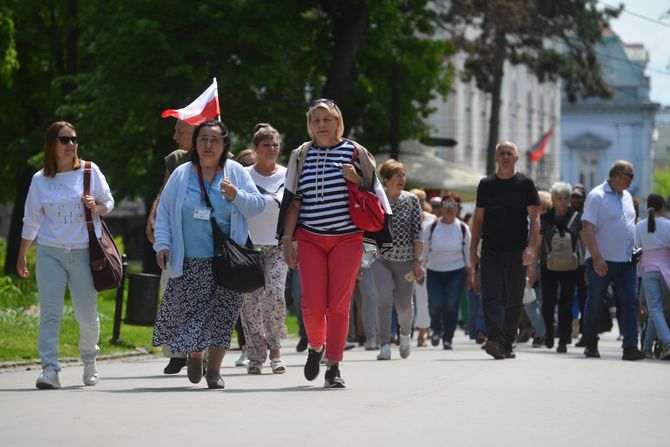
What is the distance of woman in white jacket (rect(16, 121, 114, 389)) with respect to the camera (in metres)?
10.1

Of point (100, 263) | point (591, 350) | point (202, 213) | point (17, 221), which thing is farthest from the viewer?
point (17, 221)

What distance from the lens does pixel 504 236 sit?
13.4 m

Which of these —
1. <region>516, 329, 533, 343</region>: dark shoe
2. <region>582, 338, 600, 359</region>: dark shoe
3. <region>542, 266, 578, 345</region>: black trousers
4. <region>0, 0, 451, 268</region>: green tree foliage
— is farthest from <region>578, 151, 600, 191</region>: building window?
<region>582, 338, 600, 359</region>: dark shoe

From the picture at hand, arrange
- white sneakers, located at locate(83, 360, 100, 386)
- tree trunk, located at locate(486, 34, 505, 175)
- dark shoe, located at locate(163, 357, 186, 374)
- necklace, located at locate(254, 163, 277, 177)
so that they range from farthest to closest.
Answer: tree trunk, located at locate(486, 34, 505, 175)
necklace, located at locate(254, 163, 277, 177)
dark shoe, located at locate(163, 357, 186, 374)
white sneakers, located at locate(83, 360, 100, 386)

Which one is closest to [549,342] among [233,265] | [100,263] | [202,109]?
[202,109]

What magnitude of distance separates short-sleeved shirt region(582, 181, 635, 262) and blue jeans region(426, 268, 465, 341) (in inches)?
128

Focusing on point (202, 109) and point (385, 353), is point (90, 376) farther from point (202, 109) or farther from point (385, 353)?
point (385, 353)

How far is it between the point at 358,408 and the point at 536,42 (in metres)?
32.5

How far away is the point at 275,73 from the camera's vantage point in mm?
28969

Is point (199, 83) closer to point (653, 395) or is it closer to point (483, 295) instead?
point (483, 295)

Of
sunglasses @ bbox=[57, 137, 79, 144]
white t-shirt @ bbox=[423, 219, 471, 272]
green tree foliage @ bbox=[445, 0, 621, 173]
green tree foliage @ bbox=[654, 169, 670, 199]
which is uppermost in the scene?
green tree foliage @ bbox=[654, 169, 670, 199]

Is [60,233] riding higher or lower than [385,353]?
higher

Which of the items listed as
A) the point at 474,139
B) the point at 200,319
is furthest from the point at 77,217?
the point at 474,139

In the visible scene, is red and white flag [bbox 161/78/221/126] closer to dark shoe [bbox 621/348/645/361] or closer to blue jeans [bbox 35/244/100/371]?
blue jeans [bbox 35/244/100/371]
